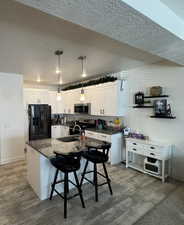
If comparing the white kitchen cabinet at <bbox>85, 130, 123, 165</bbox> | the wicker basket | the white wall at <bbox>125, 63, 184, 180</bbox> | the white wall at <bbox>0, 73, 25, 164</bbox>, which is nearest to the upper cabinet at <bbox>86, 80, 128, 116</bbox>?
the white wall at <bbox>125, 63, 184, 180</bbox>

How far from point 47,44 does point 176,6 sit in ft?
5.93

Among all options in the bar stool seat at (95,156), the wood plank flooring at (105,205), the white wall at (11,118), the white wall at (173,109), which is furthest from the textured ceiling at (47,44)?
the wood plank flooring at (105,205)

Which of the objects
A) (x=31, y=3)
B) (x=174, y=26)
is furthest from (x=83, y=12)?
(x=174, y=26)

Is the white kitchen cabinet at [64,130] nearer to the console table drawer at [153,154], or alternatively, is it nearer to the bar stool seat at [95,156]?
the bar stool seat at [95,156]

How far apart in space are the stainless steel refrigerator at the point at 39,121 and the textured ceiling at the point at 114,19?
431 centimetres

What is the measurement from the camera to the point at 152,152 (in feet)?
10.8

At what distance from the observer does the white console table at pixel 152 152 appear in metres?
3.13

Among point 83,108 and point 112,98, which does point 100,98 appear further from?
point 83,108

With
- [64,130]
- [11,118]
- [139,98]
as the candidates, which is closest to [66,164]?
[139,98]

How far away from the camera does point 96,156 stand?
2611 mm

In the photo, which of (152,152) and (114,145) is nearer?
(152,152)

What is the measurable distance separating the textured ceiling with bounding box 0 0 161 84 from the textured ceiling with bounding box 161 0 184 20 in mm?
827

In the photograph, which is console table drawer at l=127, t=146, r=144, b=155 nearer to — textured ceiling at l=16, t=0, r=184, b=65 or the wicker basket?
the wicker basket

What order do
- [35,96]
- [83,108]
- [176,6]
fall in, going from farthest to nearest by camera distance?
1. [35,96]
2. [83,108]
3. [176,6]
